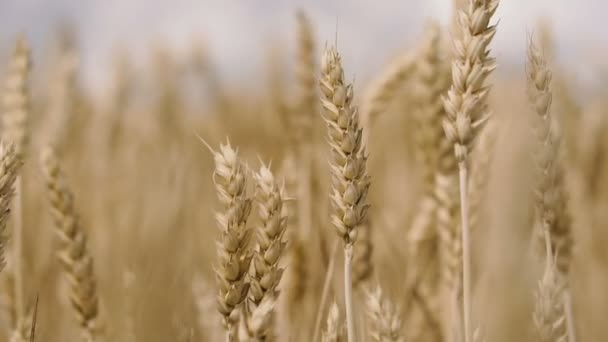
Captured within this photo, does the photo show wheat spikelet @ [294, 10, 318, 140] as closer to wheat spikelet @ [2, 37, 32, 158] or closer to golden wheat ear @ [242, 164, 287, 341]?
wheat spikelet @ [2, 37, 32, 158]

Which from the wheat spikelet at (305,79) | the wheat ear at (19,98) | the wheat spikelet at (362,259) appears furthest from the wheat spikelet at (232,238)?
the wheat spikelet at (305,79)

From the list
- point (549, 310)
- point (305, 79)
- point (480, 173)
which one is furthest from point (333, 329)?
point (305, 79)

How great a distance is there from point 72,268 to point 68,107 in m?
1.10

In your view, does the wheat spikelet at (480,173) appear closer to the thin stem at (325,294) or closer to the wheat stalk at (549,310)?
the thin stem at (325,294)

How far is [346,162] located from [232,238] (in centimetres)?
10

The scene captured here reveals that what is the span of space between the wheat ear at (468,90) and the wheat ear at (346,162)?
76mm

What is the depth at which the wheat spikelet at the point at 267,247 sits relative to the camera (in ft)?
1.75

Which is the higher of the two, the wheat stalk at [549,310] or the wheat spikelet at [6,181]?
the wheat spikelet at [6,181]

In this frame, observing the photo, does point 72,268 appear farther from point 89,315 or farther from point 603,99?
point 603,99

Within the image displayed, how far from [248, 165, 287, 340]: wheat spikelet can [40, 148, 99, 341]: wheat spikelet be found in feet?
0.93

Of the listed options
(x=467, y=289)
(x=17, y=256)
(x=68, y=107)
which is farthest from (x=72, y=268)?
(x=68, y=107)

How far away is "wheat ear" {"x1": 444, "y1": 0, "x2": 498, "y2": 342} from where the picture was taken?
55 cm

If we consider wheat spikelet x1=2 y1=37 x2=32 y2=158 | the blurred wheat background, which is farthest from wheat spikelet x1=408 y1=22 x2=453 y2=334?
wheat spikelet x1=2 y1=37 x2=32 y2=158

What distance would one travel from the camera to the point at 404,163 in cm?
227
